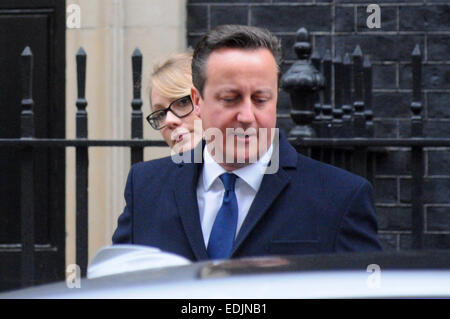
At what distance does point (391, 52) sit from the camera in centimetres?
705

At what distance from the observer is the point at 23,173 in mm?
5250

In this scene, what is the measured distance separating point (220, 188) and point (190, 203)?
0.35 ft

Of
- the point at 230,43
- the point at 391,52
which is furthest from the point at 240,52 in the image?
the point at 391,52

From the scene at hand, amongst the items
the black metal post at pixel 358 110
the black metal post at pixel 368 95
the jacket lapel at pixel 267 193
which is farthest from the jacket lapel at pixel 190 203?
the black metal post at pixel 368 95

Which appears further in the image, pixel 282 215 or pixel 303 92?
pixel 303 92

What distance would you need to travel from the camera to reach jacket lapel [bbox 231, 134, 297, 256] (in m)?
2.91

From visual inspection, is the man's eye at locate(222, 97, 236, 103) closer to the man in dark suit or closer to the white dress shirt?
the man in dark suit

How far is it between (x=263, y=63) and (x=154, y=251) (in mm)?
959

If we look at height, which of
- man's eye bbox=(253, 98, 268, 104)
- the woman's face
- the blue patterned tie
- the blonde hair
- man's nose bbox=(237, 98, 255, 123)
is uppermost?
the blonde hair

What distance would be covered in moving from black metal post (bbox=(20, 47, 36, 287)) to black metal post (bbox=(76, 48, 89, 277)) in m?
0.22

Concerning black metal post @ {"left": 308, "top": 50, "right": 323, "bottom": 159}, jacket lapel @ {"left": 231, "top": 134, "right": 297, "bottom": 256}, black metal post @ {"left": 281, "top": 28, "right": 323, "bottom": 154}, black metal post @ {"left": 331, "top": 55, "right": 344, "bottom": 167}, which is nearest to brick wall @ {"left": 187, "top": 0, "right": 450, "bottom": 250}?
black metal post @ {"left": 308, "top": 50, "right": 323, "bottom": 159}

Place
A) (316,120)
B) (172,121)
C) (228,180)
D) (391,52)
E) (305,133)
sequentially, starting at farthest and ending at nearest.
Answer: (391,52) < (316,120) < (305,133) < (172,121) < (228,180)

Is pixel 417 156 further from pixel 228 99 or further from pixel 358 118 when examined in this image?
pixel 228 99
